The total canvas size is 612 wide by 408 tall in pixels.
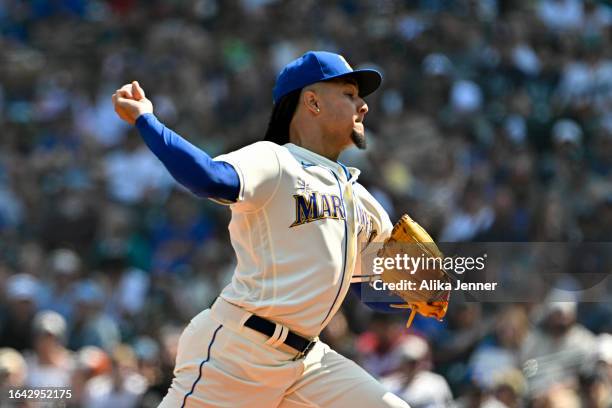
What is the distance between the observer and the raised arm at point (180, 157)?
10.8 ft

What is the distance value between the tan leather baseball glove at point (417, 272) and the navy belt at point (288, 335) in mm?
566

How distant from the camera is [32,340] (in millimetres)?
7477

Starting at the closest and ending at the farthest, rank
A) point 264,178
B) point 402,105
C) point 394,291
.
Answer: point 264,178
point 394,291
point 402,105

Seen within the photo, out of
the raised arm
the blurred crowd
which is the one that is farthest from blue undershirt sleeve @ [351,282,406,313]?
the blurred crowd

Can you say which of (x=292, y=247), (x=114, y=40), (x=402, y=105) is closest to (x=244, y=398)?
(x=292, y=247)

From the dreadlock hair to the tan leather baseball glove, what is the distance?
1.99 ft

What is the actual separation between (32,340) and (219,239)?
1.77 meters

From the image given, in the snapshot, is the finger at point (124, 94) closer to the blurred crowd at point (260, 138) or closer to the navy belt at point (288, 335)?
the navy belt at point (288, 335)

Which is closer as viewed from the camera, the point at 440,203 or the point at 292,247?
the point at 292,247

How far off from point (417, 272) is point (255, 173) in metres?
0.96

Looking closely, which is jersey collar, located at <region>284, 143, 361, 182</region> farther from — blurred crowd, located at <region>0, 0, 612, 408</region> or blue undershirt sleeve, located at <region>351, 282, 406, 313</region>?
blurred crowd, located at <region>0, 0, 612, 408</region>

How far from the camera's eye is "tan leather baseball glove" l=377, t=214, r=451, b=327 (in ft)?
13.5

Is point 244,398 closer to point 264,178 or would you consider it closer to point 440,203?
point 264,178

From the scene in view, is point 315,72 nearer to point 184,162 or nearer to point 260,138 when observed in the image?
point 184,162
